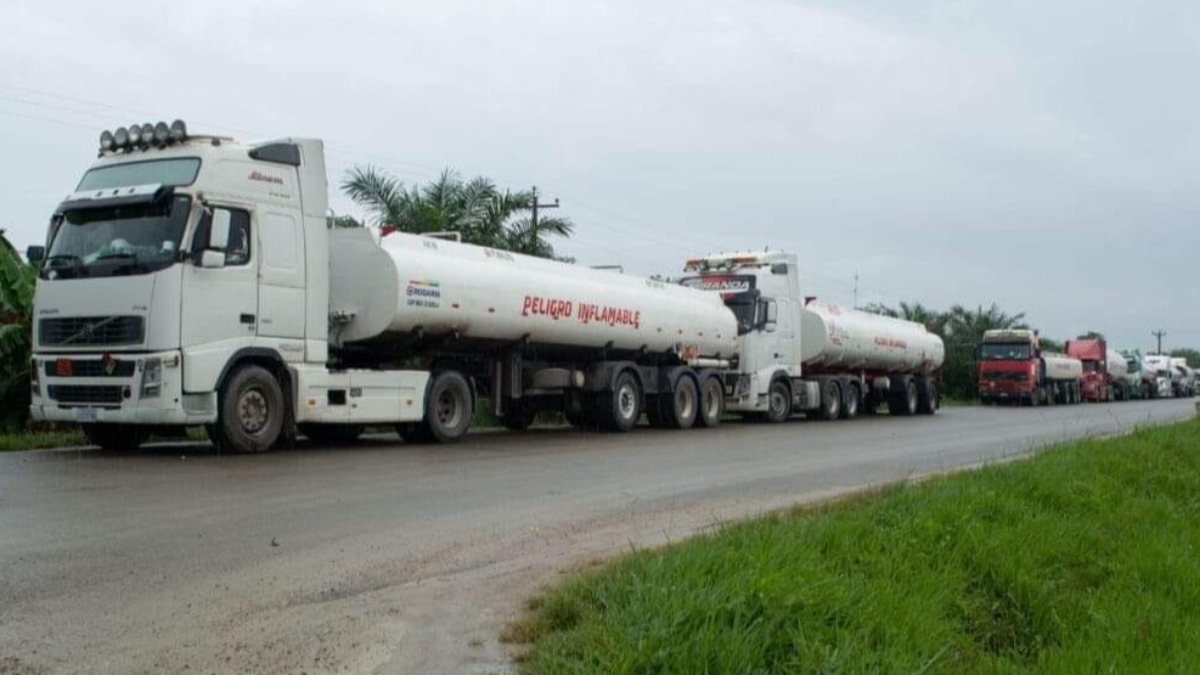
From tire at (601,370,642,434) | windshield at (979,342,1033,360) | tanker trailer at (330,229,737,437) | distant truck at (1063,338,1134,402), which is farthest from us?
distant truck at (1063,338,1134,402)

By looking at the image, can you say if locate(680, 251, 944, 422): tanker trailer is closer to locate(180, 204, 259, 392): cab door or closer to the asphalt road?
the asphalt road

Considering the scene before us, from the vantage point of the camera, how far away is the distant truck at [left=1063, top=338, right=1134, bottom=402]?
193 ft

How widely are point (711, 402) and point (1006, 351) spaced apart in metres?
27.2

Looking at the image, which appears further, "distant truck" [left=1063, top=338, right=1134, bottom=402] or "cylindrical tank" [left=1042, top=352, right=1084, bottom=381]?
"distant truck" [left=1063, top=338, right=1134, bottom=402]

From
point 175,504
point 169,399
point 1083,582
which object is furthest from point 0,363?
point 1083,582

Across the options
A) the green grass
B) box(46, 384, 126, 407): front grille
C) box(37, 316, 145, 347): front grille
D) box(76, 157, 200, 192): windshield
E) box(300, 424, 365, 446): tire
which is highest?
box(76, 157, 200, 192): windshield

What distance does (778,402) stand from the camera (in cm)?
2806

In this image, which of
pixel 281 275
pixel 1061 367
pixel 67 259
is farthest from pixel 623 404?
pixel 1061 367

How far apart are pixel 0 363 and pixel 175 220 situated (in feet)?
19.7

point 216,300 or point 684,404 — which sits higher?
point 216,300

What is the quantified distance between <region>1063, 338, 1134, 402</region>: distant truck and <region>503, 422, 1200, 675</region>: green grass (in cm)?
5023

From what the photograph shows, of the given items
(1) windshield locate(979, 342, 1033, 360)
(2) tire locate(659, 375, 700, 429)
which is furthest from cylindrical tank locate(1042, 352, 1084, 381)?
(2) tire locate(659, 375, 700, 429)

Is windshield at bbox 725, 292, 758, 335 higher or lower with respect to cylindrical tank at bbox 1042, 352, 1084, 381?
higher

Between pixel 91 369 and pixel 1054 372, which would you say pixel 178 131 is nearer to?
pixel 91 369
